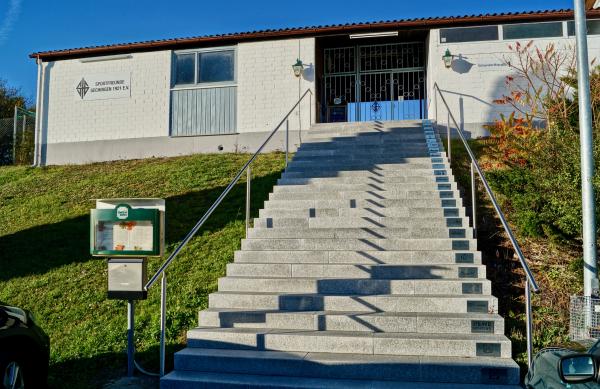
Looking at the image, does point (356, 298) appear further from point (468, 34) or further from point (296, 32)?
point (468, 34)

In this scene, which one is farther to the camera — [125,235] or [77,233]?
[77,233]

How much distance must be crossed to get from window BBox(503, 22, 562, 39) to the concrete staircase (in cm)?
619

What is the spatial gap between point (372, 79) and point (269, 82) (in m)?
3.06

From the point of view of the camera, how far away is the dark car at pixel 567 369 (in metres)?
2.43

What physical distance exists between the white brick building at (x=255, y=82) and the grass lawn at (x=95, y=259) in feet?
4.41

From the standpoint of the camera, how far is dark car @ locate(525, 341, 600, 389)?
95.7 inches

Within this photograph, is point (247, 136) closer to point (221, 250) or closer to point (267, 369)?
point (221, 250)

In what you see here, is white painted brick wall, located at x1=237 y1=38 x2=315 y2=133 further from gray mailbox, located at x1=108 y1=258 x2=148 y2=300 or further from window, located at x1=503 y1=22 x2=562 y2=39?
gray mailbox, located at x1=108 y1=258 x2=148 y2=300

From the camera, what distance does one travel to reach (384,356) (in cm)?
487

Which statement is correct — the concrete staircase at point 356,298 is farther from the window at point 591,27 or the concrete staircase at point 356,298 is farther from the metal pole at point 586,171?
the window at point 591,27

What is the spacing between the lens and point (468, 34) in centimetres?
1305

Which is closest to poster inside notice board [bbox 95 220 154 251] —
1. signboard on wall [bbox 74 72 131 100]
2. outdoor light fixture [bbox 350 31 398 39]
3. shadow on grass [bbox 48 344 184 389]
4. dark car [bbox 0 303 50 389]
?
dark car [bbox 0 303 50 389]

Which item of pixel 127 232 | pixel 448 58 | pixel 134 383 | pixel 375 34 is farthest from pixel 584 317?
pixel 375 34

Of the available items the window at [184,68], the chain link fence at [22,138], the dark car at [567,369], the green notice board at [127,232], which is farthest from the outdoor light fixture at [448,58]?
the chain link fence at [22,138]
